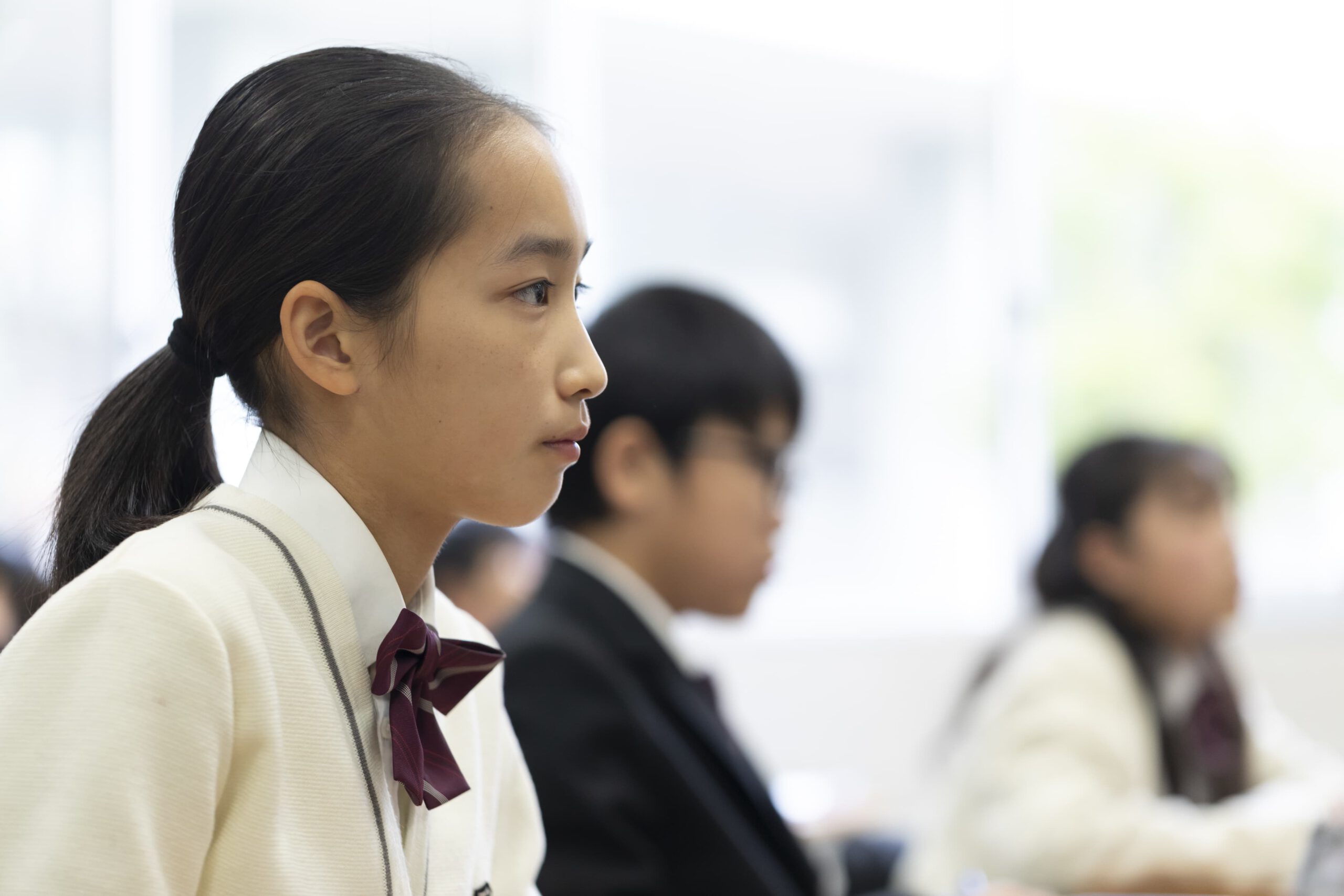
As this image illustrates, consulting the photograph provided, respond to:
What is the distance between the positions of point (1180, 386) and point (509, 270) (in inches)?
162

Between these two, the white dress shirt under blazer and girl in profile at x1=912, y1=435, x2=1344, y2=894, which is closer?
the white dress shirt under blazer

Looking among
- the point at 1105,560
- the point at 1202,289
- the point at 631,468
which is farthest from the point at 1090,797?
the point at 1202,289

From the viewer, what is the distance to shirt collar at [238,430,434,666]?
81 cm

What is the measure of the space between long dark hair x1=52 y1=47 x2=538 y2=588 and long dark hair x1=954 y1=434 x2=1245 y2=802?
179 cm

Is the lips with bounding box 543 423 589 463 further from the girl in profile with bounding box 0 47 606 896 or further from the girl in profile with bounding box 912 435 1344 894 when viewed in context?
the girl in profile with bounding box 912 435 1344 894

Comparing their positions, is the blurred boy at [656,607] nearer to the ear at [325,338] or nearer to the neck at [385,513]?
the neck at [385,513]

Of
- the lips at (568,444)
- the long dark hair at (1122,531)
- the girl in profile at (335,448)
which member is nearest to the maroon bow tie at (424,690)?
the girl in profile at (335,448)

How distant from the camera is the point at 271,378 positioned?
84 centimetres

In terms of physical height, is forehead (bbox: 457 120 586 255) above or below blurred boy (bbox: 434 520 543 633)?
above

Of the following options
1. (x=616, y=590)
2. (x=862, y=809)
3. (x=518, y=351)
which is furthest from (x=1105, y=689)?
(x=518, y=351)

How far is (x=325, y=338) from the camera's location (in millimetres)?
811

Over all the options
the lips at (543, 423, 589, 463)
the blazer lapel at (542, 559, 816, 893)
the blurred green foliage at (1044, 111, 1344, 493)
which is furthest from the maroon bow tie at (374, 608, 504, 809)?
the blurred green foliage at (1044, 111, 1344, 493)

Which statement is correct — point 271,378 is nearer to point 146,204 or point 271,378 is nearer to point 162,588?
point 162,588

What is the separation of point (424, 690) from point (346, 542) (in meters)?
0.11
